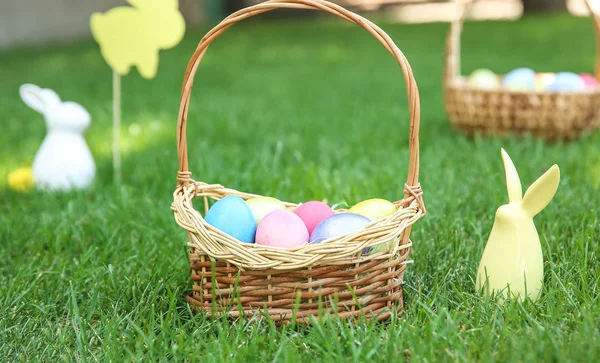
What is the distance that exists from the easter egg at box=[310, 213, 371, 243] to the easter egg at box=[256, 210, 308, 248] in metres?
0.03

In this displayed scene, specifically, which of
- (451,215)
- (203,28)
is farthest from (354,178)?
(203,28)

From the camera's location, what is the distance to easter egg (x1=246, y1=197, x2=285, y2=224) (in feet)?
5.25

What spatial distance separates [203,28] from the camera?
32.2 ft

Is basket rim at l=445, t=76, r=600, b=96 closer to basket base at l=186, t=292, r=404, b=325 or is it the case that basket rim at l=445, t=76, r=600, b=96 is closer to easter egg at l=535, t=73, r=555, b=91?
easter egg at l=535, t=73, r=555, b=91

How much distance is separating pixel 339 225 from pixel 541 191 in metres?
0.43

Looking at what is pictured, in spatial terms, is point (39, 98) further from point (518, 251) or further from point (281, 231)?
point (518, 251)

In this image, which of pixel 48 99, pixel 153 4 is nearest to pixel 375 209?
pixel 153 4

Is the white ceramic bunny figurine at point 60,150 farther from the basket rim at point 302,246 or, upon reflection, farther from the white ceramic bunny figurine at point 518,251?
the white ceramic bunny figurine at point 518,251

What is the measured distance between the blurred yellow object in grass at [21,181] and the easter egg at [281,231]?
1.39 meters

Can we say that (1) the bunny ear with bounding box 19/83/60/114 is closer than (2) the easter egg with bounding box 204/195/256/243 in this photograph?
No

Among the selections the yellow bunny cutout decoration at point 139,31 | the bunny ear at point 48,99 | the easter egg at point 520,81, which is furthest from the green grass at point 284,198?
the yellow bunny cutout decoration at point 139,31

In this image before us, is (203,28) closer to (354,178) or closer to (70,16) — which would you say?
(70,16)

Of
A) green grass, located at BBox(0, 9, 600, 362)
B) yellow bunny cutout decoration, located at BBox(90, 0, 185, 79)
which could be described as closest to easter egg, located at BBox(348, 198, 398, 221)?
green grass, located at BBox(0, 9, 600, 362)

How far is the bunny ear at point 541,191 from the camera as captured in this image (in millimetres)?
1408
